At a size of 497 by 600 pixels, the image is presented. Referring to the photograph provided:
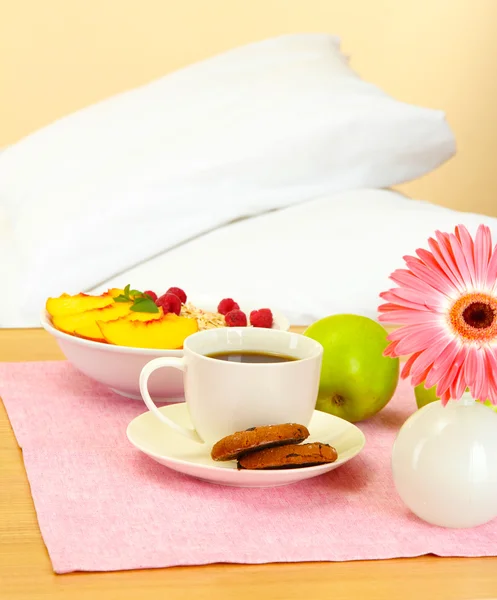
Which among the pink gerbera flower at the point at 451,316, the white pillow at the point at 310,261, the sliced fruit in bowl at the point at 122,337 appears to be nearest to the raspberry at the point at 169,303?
the sliced fruit in bowl at the point at 122,337

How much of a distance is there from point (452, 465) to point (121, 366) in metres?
0.34

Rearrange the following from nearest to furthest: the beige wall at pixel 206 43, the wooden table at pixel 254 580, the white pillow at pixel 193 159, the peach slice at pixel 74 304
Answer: the wooden table at pixel 254 580 < the peach slice at pixel 74 304 < the white pillow at pixel 193 159 < the beige wall at pixel 206 43

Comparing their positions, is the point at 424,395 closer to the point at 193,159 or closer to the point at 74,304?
the point at 74,304

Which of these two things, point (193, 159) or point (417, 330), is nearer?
point (417, 330)

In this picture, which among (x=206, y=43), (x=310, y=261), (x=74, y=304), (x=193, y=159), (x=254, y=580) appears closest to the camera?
(x=254, y=580)

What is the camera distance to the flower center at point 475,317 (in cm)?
52

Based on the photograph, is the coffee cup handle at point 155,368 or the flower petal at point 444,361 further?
the coffee cup handle at point 155,368

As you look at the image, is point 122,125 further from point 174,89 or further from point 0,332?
point 0,332

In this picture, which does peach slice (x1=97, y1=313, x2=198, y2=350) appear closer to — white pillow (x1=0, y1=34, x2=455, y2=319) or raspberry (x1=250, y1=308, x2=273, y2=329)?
raspberry (x1=250, y1=308, x2=273, y2=329)

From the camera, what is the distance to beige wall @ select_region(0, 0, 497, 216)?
2.60 m

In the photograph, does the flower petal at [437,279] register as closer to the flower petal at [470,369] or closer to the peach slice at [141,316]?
the flower petal at [470,369]

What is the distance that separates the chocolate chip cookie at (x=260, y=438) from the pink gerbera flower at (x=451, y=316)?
0.28 ft

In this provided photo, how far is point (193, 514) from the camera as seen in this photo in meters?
0.56

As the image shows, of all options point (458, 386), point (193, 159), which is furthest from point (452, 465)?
point (193, 159)
